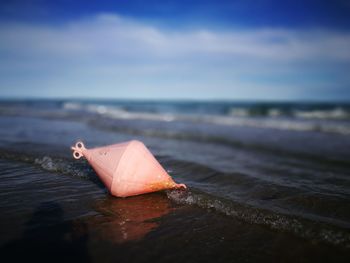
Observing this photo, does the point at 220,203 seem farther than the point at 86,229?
Yes

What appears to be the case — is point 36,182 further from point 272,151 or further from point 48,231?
point 272,151

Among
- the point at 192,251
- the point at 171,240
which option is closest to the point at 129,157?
the point at 171,240

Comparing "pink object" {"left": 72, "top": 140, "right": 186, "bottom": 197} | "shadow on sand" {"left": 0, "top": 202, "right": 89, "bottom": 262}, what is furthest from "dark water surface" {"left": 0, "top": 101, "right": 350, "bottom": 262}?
"pink object" {"left": 72, "top": 140, "right": 186, "bottom": 197}

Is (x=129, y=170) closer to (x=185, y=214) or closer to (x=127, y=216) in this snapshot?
(x=127, y=216)

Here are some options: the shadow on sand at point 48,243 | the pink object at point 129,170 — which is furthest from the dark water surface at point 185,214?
the pink object at point 129,170

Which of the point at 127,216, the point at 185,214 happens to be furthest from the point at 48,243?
the point at 185,214
